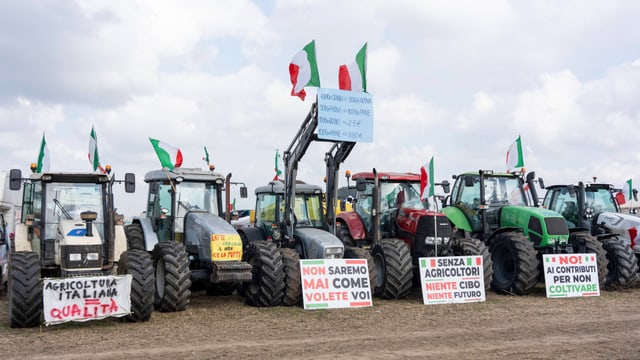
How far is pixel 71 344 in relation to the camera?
7680mm

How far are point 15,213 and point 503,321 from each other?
41.9 ft

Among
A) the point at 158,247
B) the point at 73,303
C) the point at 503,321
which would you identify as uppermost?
the point at 158,247

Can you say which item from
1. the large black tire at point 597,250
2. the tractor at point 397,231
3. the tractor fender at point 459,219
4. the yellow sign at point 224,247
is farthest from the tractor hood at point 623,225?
the yellow sign at point 224,247

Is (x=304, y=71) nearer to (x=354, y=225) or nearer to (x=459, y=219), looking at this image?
(x=354, y=225)

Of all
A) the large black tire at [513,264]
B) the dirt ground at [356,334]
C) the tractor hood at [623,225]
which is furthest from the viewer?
the tractor hood at [623,225]

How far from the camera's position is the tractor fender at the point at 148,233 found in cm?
1162

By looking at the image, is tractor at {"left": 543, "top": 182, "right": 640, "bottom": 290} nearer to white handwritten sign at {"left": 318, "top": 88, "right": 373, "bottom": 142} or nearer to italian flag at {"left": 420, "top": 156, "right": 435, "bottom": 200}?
italian flag at {"left": 420, "top": 156, "right": 435, "bottom": 200}

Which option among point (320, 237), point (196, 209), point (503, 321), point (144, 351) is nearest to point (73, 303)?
point (144, 351)

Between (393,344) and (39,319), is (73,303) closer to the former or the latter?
(39,319)

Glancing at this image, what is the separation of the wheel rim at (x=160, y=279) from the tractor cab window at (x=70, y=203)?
1.04 meters

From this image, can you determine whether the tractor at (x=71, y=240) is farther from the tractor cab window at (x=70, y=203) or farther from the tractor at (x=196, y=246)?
the tractor at (x=196, y=246)

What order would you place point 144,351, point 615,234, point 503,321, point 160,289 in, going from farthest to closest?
point 615,234, point 160,289, point 503,321, point 144,351

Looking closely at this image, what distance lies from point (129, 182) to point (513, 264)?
7203 mm

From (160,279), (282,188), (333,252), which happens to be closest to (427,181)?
(333,252)
